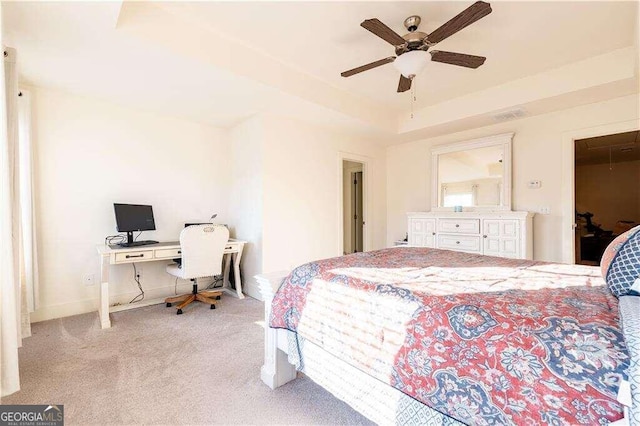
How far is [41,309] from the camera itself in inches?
117

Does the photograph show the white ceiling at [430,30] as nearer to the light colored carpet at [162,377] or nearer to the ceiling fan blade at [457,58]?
the ceiling fan blade at [457,58]

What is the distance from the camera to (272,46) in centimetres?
273

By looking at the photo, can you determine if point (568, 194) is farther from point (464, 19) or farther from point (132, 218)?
point (132, 218)

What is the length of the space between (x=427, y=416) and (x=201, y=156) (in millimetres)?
4048

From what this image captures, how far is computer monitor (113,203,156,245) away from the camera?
324cm

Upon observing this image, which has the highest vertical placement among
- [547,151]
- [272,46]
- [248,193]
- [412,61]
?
[272,46]

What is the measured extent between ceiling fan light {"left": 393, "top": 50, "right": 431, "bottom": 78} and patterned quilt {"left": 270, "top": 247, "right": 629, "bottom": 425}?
1.62m

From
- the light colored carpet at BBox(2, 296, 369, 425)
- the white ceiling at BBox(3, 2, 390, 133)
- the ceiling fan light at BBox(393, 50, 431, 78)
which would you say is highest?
the white ceiling at BBox(3, 2, 390, 133)

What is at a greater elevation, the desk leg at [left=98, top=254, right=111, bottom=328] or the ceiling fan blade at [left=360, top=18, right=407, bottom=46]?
the ceiling fan blade at [left=360, top=18, right=407, bottom=46]

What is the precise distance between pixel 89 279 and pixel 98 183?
1.10 m

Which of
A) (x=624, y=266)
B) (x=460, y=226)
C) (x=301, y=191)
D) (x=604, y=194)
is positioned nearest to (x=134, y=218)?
(x=301, y=191)

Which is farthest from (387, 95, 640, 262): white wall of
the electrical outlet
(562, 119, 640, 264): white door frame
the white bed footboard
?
the electrical outlet

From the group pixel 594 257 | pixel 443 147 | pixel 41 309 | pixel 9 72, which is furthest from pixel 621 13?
pixel 41 309

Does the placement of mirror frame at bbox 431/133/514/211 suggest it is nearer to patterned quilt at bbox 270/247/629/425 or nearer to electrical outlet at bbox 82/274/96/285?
patterned quilt at bbox 270/247/629/425
